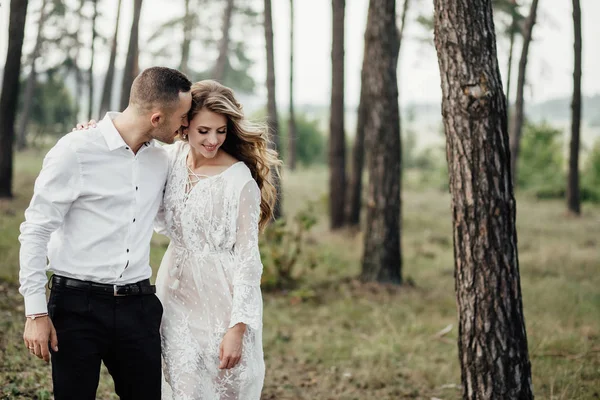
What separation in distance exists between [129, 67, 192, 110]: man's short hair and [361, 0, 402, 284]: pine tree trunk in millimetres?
6544

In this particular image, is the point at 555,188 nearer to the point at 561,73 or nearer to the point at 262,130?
the point at 561,73

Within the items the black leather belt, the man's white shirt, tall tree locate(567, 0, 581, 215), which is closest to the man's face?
the man's white shirt

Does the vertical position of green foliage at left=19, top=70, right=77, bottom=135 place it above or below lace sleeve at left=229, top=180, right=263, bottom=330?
above

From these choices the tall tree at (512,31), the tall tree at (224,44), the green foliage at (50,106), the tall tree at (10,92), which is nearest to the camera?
the tall tree at (10,92)

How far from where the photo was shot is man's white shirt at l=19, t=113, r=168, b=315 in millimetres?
3076

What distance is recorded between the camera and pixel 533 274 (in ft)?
37.3

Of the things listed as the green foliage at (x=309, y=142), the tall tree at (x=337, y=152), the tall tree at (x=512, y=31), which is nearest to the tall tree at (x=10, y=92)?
the tall tree at (x=337, y=152)

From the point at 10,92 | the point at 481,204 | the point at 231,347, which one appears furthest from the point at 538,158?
the point at 231,347

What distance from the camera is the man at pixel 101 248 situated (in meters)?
3.11

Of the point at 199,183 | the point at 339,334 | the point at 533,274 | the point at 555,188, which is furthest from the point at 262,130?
the point at 555,188

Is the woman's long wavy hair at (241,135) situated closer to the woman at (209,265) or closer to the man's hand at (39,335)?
the woman at (209,265)

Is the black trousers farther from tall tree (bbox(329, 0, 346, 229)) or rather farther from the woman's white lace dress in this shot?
tall tree (bbox(329, 0, 346, 229))

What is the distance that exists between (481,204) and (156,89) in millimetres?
2275

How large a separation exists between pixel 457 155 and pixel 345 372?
9.87ft
